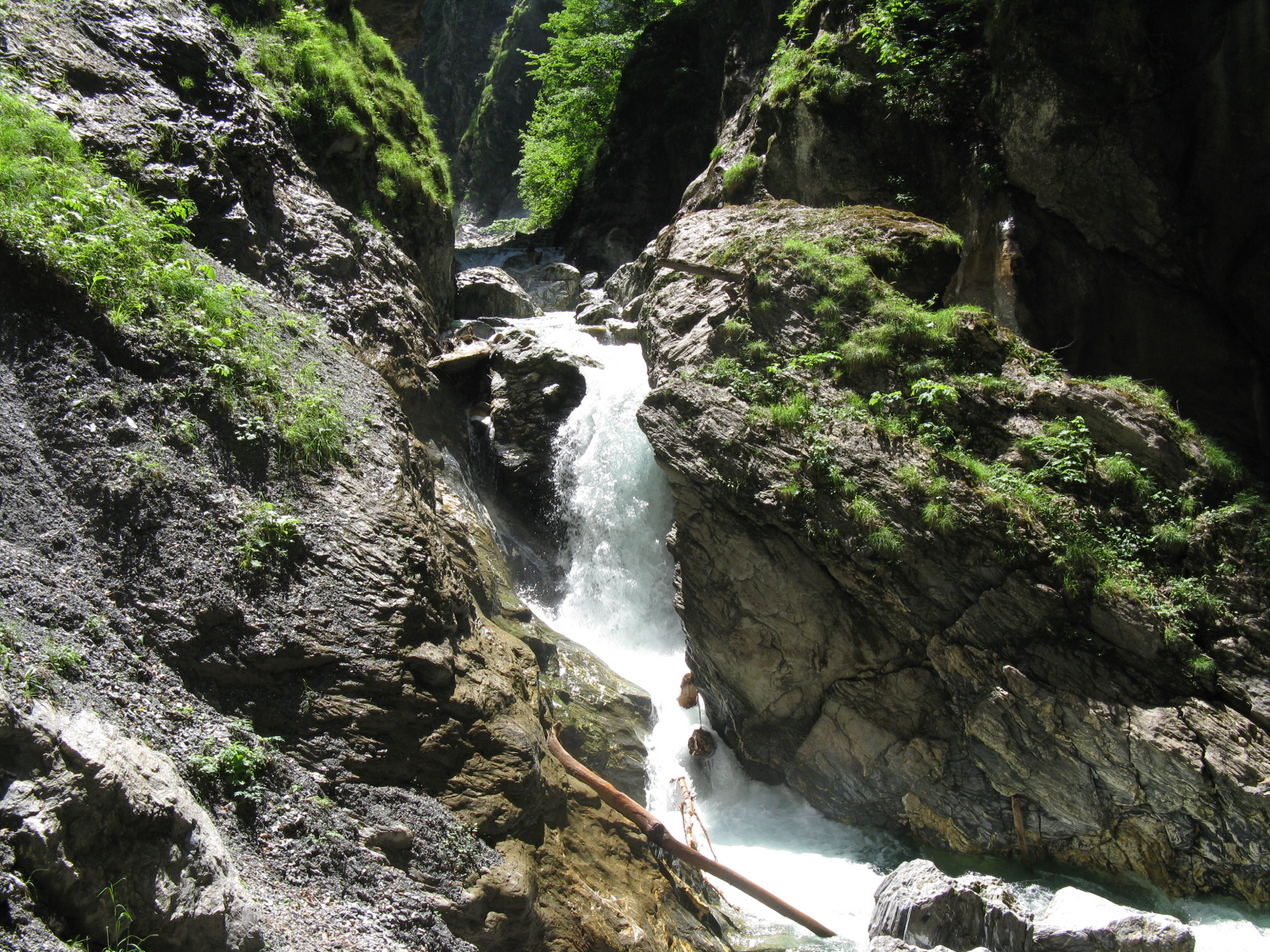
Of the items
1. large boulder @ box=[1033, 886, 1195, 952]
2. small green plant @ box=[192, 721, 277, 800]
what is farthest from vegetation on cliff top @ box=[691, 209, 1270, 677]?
small green plant @ box=[192, 721, 277, 800]

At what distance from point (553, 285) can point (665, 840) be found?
70.1ft

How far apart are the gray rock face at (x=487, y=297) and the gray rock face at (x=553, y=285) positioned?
2.45 metres

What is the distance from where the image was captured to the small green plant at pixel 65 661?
425cm

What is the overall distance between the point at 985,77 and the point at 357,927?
50.5 feet

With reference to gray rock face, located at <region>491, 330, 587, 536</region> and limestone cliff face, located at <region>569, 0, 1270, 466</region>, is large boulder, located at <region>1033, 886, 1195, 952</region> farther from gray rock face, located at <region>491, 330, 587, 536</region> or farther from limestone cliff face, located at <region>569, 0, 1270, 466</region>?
gray rock face, located at <region>491, 330, 587, 536</region>

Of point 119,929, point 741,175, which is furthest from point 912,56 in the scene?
point 119,929

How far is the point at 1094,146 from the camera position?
1095cm

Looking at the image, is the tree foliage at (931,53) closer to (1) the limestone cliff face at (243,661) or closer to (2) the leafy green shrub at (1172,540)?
(2) the leafy green shrub at (1172,540)

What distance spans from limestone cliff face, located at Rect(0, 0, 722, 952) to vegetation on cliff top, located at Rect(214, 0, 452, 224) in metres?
3.88

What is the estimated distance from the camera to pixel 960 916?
672 centimetres

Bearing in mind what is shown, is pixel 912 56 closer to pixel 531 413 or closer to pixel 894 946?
pixel 531 413

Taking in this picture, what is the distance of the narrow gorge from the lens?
198 inches

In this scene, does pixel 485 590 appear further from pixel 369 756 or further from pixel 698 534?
pixel 369 756

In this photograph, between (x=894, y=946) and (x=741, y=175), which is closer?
(x=894, y=946)
